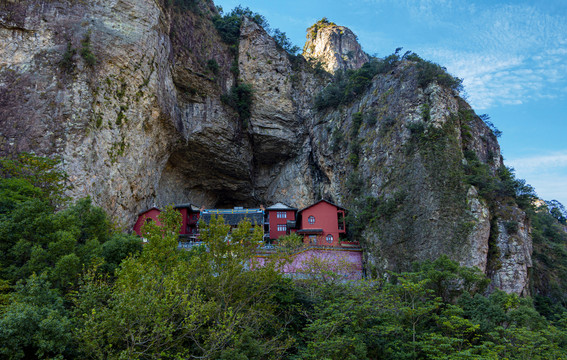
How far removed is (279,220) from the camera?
31.9 m

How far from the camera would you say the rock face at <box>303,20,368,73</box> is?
5547cm

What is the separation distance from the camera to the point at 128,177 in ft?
82.1

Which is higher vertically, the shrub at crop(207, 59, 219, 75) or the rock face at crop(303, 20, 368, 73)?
the rock face at crop(303, 20, 368, 73)

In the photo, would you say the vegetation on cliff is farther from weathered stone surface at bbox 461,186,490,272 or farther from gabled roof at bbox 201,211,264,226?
gabled roof at bbox 201,211,264,226

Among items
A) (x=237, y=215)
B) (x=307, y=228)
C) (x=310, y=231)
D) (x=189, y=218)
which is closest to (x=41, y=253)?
(x=189, y=218)

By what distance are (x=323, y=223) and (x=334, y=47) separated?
36726 mm

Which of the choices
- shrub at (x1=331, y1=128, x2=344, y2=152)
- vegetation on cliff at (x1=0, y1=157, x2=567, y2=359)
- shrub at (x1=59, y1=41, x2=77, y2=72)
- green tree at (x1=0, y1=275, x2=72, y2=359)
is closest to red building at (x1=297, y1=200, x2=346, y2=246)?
shrub at (x1=331, y1=128, x2=344, y2=152)

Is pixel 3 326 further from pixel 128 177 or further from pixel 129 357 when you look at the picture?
pixel 128 177

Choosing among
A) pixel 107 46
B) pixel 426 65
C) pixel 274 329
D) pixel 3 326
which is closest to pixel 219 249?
pixel 274 329

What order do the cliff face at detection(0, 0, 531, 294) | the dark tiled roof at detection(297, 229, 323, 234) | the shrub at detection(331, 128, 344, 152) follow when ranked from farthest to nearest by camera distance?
1. the shrub at detection(331, 128, 344, 152)
2. the dark tiled roof at detection(297, 229, 323, 234)
3. the cliff face at detection(0, 0, 531, 294)

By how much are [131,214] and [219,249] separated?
652 inches

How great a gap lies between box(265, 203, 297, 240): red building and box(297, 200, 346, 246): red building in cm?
162

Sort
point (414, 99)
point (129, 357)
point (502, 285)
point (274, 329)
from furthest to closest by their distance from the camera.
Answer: point (414, 99), point (502, 285), point (274, 329), point (129, 357)

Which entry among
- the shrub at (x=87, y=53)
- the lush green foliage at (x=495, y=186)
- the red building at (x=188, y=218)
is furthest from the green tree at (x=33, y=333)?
the lush green foliage at (x=495, y=186)
